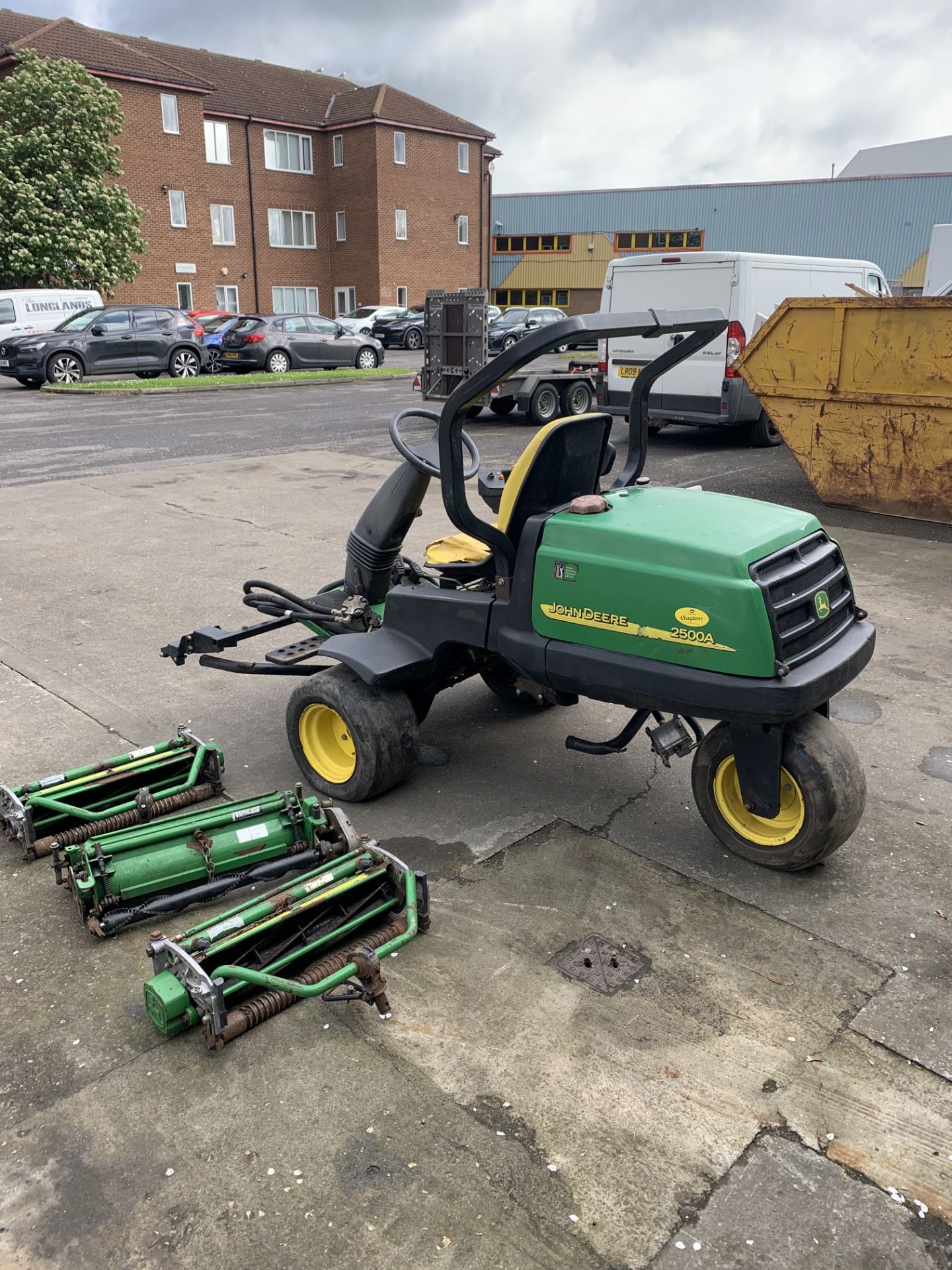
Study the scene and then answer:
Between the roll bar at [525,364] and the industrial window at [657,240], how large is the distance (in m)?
47.3

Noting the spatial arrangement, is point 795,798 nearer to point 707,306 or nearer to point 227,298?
point 707,306

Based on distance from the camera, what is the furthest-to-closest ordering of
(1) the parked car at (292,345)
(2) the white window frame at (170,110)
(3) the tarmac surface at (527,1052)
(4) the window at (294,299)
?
(4) the window at (294,299)
(2) the white window frame at (170,110)
(1) the parked car at (292,345)
(3) the tarmac surface at (527,1052)

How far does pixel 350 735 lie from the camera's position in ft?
13.4

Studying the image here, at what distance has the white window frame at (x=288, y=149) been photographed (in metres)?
40.1

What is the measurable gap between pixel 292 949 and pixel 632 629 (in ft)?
4.85

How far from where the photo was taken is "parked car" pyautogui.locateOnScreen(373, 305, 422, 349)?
34.4m

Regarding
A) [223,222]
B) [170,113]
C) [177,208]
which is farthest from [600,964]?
[223,222]

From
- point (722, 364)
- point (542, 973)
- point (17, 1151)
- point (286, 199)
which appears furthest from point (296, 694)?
point (286, 199)

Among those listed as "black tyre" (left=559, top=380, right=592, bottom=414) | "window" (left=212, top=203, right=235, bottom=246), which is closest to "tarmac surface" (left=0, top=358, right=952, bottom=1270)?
"black tyre" (left=559, top=380, right=592, bottom=414)

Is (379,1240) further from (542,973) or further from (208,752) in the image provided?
(208,752)

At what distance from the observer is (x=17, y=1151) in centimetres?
247

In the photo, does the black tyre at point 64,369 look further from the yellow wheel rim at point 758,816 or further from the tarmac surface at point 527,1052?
the yellow wheel rim at point 758,816

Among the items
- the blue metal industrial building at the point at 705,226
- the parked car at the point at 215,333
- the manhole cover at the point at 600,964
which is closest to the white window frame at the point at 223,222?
the parked car at the point at 215,333

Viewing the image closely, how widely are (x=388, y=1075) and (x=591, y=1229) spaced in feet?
2.22
